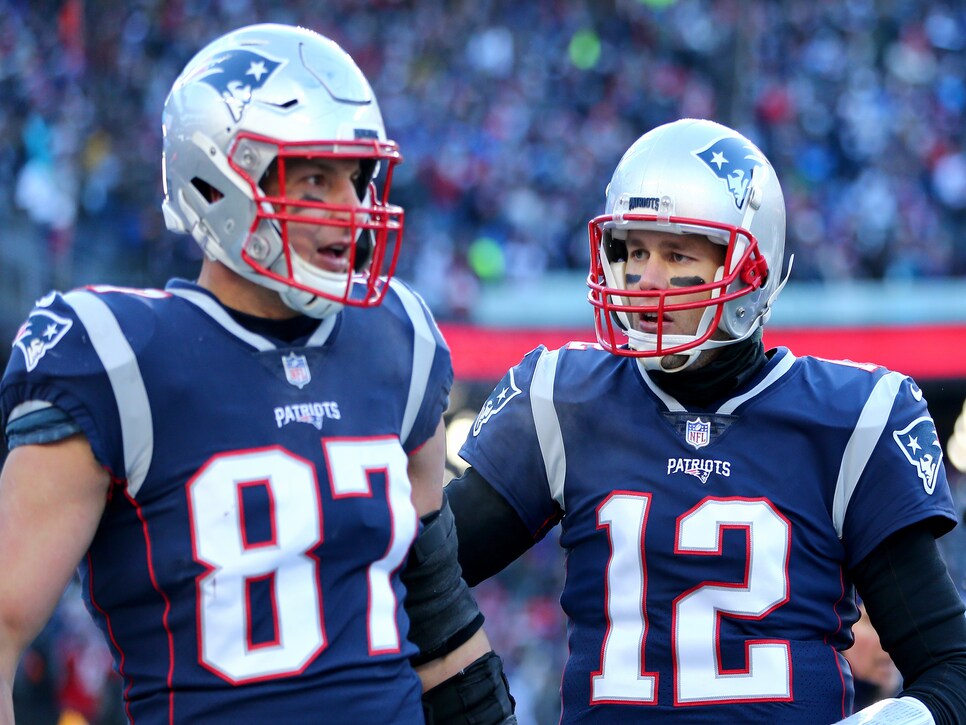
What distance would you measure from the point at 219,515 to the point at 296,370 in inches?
10.8

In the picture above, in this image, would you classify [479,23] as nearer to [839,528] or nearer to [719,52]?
[719,52]

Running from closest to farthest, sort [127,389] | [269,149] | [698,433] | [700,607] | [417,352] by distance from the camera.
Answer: [127,389]
[269,149]
[417,352]
[700,607]
[698,433]

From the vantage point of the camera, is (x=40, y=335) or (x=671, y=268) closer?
(x=40, y=335)

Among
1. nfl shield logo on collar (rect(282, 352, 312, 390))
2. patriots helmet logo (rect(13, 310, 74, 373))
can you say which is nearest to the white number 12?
nfl shield logo on collar (rect(282, 352, 312, 390))

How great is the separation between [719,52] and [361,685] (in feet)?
41.5

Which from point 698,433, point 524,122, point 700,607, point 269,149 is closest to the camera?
point 269,149

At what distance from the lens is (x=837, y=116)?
13805 mm

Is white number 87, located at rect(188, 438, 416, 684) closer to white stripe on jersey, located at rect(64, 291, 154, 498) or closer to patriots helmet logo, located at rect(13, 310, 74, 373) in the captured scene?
white stripe on jersey, located at rect(64, 291, 154, 498)

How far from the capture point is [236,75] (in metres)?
2.31

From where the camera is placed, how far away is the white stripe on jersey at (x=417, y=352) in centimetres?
247

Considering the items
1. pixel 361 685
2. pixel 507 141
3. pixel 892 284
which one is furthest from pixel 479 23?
pixel 361 685

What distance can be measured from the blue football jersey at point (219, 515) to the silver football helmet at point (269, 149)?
120mm

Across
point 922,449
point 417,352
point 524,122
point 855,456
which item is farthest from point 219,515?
point 524,122

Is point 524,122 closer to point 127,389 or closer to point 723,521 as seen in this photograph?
point 723,521
